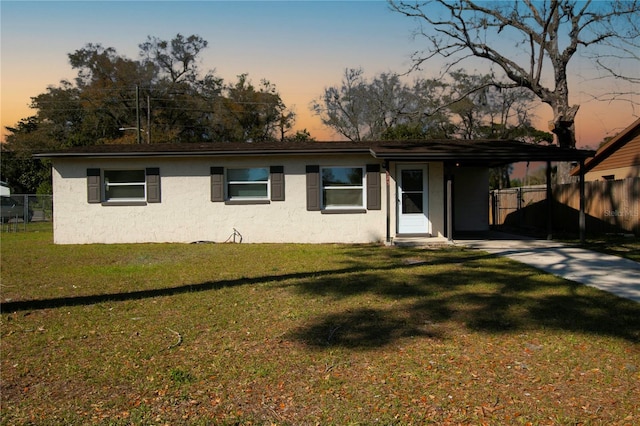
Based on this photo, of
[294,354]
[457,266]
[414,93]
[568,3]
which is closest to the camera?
[294,354]

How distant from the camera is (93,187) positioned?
15.1 metres

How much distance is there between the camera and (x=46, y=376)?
4363mm

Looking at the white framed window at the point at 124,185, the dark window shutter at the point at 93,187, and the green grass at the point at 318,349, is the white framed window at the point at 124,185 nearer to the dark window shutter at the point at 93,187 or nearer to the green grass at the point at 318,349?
the dark window shutter at the point at 93,187

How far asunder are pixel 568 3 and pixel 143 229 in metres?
19.3

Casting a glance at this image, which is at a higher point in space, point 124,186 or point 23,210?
point 124,186

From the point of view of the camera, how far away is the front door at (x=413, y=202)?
1457 cm

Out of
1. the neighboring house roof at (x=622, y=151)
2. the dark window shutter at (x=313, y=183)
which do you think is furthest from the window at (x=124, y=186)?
the neighboring house roof at (x=622, y=151)

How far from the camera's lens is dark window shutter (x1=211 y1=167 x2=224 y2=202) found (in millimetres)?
14867

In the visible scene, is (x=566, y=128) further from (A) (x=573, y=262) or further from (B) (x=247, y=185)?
(B) (x=247, y=185)

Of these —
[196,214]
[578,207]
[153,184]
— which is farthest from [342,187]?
[578,207]

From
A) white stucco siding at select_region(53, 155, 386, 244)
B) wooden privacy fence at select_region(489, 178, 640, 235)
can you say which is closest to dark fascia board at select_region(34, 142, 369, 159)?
white stucco siding at select_region(53, 155, 386, 244)

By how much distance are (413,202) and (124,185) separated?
8637mm

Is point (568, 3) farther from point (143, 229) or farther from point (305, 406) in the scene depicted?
point (305, 406)

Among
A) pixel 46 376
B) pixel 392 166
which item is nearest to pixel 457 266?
pixel 392 166
